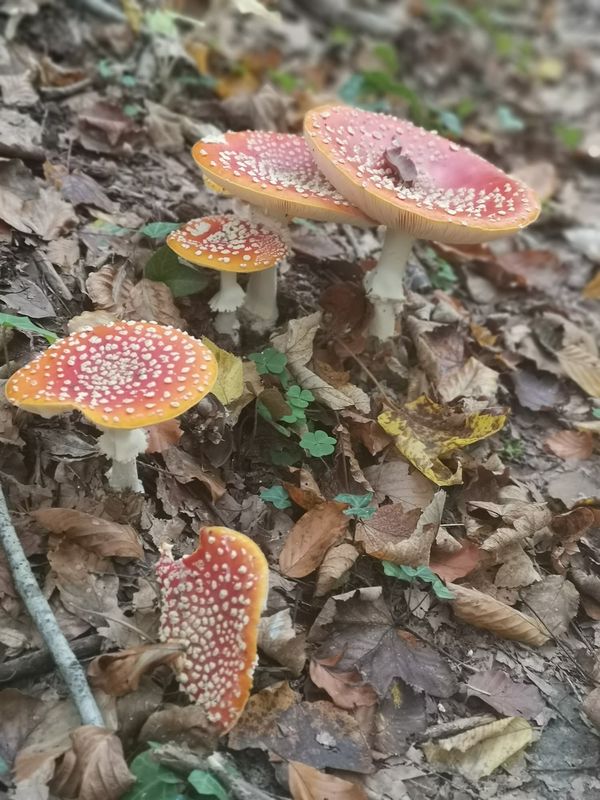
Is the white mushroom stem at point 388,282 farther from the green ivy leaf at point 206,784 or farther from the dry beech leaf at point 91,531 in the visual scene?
the green ivy leaf at point 206,784

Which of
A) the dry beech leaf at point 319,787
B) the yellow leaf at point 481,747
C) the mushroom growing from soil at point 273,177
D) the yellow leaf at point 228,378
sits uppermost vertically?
the mushroom growing from soil at point 273,177

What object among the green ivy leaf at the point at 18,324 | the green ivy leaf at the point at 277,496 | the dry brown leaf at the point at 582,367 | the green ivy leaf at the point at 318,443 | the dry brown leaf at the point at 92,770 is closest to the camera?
the dry brown leaf at the point at 92,770

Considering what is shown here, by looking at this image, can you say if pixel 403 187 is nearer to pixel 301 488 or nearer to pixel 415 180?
pixel 415 180

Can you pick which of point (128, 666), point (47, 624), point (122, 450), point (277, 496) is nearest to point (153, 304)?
point (122, 450)

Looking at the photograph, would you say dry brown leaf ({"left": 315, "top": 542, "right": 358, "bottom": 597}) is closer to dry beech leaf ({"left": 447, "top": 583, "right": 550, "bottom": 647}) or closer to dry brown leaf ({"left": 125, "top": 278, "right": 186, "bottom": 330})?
dry beech leaf ({"left": 447, "top": 583, "right": 550, "bottom": 647})

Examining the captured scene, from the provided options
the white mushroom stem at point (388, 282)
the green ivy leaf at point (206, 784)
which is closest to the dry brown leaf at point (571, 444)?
the white mushroom stem at point (388, 282)
